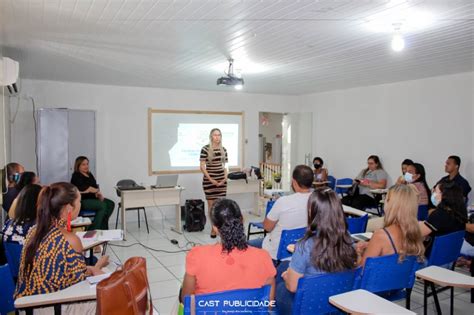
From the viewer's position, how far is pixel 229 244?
6.57 ft

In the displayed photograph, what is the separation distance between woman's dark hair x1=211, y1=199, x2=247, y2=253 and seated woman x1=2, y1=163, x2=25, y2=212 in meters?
2.98

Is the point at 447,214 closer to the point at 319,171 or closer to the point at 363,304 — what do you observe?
the point at 363,304

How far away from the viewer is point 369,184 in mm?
7020

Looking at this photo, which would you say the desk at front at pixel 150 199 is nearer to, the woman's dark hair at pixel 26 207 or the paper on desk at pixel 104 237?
the paper on desk at pixel 104 237

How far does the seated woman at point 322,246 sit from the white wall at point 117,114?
559 cm

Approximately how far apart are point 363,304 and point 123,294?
3.96 ft

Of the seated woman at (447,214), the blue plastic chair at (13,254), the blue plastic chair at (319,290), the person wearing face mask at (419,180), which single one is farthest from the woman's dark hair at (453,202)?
the blue plastic chair at (13,254)

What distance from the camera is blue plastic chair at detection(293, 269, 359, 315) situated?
2.16m

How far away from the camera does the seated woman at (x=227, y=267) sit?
1959mm

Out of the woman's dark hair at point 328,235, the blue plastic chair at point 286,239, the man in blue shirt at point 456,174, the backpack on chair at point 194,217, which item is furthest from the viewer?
the backpack on chair at point 194,217

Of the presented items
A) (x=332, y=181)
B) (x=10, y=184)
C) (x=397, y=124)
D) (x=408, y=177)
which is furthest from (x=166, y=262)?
(x=397, y=124)

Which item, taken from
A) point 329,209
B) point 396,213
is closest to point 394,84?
point 396,213

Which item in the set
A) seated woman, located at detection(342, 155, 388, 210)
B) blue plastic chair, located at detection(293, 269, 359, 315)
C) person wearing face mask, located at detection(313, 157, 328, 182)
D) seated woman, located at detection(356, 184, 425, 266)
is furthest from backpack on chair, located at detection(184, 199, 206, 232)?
blue plastic chair, located at detection(293, 269, 359, 315)

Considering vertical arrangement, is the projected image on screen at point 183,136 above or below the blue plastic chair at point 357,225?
above
